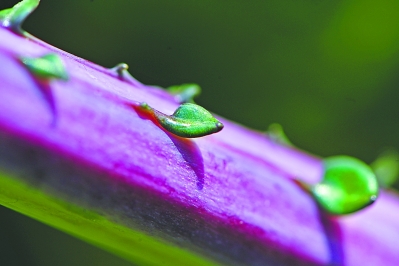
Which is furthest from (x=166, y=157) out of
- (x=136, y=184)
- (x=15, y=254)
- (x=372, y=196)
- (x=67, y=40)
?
(x=15, y=254)

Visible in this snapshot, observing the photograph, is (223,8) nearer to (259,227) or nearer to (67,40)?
(67,40)

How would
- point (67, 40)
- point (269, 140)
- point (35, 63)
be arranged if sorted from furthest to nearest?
point (67, 40)
point (269, 140)
point (35, 63)

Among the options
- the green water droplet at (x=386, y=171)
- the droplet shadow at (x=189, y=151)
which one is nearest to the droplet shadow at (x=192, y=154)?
the droplet shadow at (x=189, y=151)

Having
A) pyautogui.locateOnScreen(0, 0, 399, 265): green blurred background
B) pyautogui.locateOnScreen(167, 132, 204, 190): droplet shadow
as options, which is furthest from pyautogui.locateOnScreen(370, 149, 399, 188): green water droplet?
pyautogui.locateOnScreen(167, 132, 204, 190): droplet shadow

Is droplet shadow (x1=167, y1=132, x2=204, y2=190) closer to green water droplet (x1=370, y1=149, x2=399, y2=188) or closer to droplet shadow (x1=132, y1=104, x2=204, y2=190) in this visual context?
droplet shadow (x1=132, y1=104, x2=204, y2=190)

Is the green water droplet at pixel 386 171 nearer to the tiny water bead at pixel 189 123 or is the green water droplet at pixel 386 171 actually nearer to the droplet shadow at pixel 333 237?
the droplet shadow at pixel 333 237

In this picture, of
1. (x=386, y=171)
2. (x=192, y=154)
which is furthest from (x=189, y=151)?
(x=386, y=171)

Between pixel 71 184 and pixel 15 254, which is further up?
pixel 71 184
